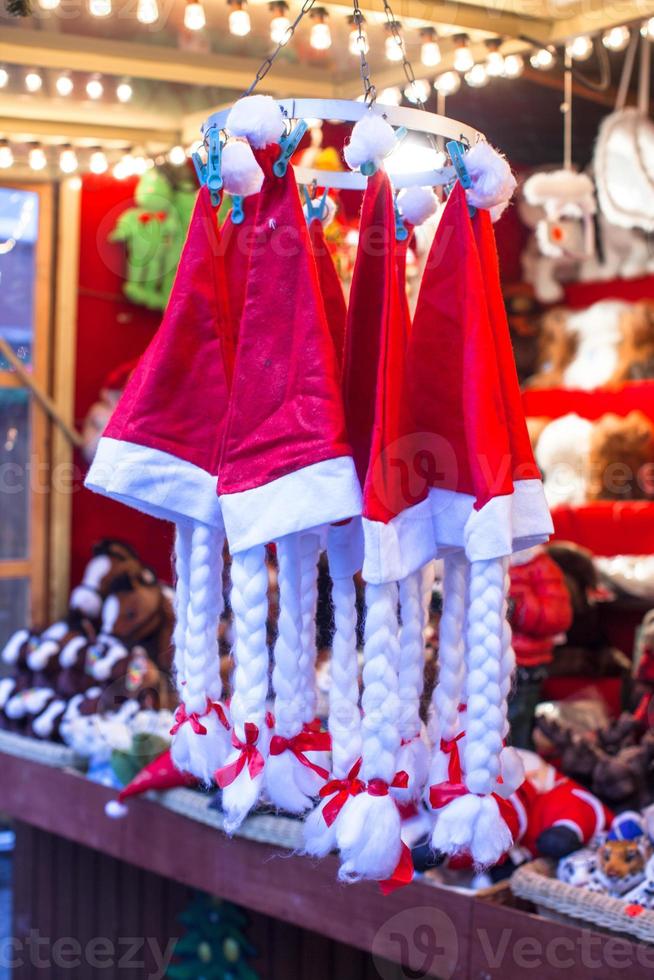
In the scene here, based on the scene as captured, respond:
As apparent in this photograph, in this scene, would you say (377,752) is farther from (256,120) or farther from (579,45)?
(579,45)

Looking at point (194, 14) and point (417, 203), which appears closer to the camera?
point (417, 203)

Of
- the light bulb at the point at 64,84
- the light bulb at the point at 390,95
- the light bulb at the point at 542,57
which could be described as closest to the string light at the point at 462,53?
the light bulb at the point at 542,57

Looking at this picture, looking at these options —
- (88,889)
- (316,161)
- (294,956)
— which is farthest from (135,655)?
(316,161)

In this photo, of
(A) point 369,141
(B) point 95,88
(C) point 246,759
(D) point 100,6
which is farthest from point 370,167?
(B) point 95,88

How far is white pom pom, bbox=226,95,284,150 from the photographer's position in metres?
1.16

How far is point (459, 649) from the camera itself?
1.26 meters

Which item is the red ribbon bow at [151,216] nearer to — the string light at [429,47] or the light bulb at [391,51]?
the light bulb at [391,51]

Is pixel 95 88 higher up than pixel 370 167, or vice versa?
pixel 95 88

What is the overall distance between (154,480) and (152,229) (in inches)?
108

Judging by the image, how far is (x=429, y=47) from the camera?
2.52 m

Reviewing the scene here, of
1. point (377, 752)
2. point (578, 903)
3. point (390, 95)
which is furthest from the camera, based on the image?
point (390, 95)

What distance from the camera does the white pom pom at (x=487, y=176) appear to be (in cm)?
120

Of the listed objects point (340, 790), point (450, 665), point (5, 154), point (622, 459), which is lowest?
point (340, 790)

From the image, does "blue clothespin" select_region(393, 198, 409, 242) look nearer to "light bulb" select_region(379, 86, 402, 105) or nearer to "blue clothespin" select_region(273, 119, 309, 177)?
"blue clothespin" select_region(273, 119, 309, 177)
